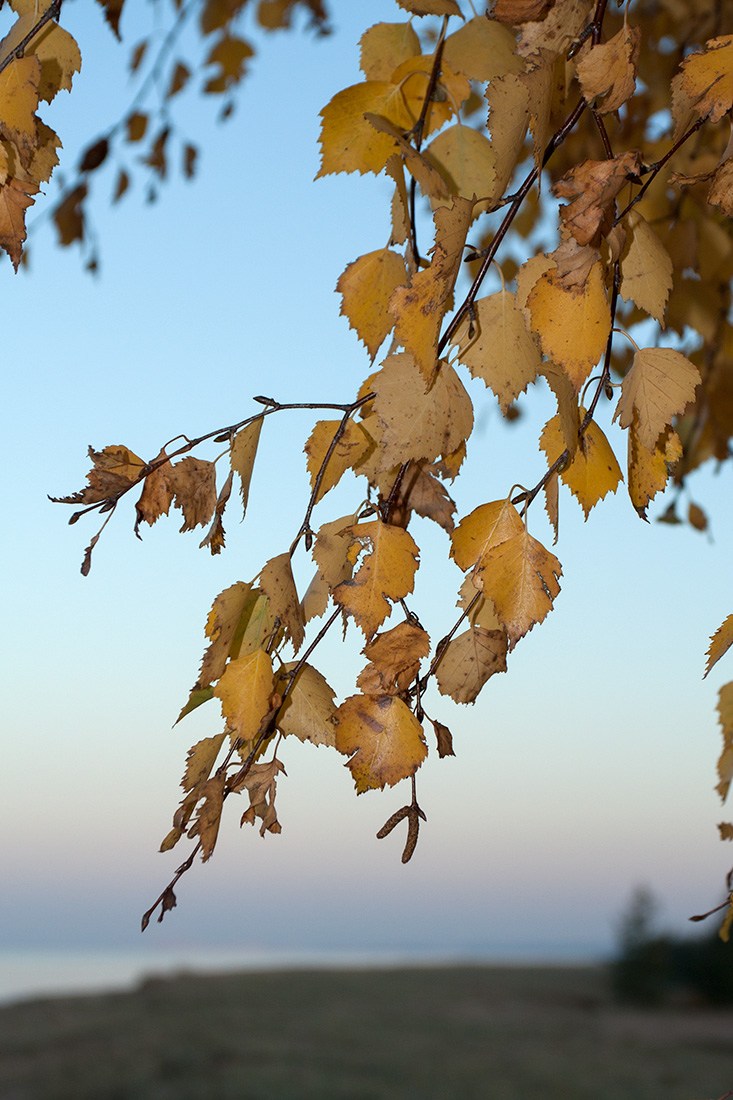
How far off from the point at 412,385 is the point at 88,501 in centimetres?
22

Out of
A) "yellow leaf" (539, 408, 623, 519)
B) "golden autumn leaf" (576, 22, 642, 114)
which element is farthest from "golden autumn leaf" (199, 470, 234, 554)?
"golden autumn leaf" (576, 22, 642, 114)

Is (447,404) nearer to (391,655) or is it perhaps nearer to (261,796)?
(391,655)

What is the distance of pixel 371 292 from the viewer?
0.68 meters

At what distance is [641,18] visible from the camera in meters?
2.19

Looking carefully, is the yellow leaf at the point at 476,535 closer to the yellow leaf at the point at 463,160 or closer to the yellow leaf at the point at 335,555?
the yellow leaf at the point at 335,555

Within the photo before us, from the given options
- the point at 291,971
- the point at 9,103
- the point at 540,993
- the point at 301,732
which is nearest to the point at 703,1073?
the point at 540,993

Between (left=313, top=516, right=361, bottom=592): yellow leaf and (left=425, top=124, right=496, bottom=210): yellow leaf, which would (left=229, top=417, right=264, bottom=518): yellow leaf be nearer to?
(left=313, top=516, right=361, bottom=592): yellow leaf

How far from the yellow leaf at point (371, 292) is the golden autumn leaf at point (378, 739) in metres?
0.24

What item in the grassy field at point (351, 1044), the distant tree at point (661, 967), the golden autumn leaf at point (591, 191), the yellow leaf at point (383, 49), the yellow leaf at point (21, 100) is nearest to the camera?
the golden autumn leaf at point (591, 191)

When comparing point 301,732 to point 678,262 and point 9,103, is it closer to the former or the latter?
point 9,103

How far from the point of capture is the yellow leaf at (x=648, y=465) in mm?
603

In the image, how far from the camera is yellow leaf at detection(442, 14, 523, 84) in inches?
28.2

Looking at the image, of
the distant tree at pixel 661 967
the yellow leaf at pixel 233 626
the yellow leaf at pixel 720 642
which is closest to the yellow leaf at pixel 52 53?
the yellow leaf at pixel 233 626

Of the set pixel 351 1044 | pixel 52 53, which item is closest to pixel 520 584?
pixel 52 53
